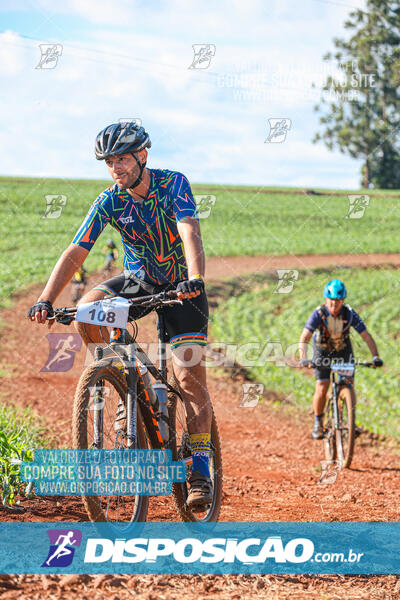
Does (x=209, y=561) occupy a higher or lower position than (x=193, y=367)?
lower

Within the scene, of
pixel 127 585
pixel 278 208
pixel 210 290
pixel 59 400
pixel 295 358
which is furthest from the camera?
pixel 278 208

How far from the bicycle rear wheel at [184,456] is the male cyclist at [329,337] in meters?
3.67

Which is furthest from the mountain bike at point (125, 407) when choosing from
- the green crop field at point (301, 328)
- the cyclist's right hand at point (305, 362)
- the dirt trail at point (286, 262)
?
the dirt trail at point (286, 262)

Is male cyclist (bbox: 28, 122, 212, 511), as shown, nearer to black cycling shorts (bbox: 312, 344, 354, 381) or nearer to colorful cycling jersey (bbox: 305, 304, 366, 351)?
colorful cycling jersey (bbox: 305, 304, 366, 351)

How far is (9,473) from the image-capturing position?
5.04 meters

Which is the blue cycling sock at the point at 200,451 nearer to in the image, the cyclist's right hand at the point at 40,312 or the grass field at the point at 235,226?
the cyclist's right hand at the point at 40,312

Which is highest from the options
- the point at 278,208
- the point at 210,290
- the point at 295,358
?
the point at 278,208

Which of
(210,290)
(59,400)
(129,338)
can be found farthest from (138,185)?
(210,290)

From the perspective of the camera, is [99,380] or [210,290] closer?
[99,380]

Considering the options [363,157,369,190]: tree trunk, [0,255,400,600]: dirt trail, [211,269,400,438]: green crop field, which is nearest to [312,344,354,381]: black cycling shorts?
[211,269,400,438]: green crop field

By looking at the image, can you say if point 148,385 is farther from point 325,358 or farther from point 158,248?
point 325,358

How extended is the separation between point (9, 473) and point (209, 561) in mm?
1892

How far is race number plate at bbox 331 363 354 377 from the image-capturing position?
27.8ft

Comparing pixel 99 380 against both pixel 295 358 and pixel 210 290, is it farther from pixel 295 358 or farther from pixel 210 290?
pixel 210 290
